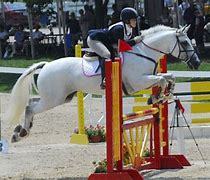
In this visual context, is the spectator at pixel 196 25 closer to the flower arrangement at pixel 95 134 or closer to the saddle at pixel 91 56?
the flower arrangement at pixel 95 134

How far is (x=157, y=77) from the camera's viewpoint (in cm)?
923

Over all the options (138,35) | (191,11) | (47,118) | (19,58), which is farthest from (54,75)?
(19,58)

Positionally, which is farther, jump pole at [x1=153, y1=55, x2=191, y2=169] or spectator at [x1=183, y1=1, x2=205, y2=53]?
spectator at [x1=183, y1=1, x2=205, y2=53]

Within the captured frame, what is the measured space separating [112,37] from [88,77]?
1.90 feet

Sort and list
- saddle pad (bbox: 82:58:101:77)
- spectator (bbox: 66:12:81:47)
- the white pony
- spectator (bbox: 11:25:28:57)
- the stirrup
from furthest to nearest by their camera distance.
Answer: spectator (bbox: 66:12:81:47), spectator (bbox: 11:25:28:57), saddle pad (bbox: 82:58:101:77), the white pony, the stirrup

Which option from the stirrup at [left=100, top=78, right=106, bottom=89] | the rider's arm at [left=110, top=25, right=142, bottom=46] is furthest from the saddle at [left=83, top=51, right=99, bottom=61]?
the stirrup at [left=100, top=78, right=106, bottom=89]

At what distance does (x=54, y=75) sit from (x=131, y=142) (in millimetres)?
1752

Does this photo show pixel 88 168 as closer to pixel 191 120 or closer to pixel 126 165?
pixel 126 165

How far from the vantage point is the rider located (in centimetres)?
932

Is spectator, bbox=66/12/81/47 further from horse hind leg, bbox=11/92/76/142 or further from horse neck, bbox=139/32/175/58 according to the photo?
horse neck, bbox=139/32/175/58

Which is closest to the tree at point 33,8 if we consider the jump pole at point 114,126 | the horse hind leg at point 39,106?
the horse hind leg at point 39,106

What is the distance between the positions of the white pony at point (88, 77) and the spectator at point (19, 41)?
17.0 metres

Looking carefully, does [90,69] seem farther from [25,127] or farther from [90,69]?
[25,127]

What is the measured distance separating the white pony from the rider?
0.50 feet
